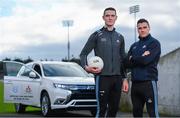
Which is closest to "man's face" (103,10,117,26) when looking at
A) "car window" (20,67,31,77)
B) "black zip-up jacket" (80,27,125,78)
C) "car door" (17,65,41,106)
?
"black zip-up jacket" (80,27,125,78)

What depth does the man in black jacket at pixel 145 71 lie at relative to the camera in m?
7.40

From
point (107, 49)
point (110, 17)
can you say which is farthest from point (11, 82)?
point (110, 17)

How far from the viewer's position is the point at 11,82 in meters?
16.8

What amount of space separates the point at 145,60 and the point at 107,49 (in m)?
0.61

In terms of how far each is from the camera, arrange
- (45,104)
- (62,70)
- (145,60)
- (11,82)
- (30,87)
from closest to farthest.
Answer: (145,60) < (45,104) < (62,70) < (30,87) < (11,82)

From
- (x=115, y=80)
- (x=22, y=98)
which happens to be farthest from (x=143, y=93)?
(x=22, y=98)

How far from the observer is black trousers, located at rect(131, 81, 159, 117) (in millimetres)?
7391

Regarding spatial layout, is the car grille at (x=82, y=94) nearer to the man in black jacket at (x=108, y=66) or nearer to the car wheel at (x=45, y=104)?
the car wheel at (x=45, y=104)

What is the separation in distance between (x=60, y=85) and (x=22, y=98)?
2.20 m

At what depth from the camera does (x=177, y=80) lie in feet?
48.9

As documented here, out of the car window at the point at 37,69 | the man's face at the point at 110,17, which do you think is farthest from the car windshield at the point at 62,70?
the man's face at the point at 110,17

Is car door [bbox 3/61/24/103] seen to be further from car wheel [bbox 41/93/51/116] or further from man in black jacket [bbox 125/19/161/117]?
man in black jacket [bbox 125/19/161/117]

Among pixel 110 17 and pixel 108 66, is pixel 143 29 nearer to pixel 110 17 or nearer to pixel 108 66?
pixel 110 17

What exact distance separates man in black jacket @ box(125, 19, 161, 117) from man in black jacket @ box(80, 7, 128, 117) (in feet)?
0.90
